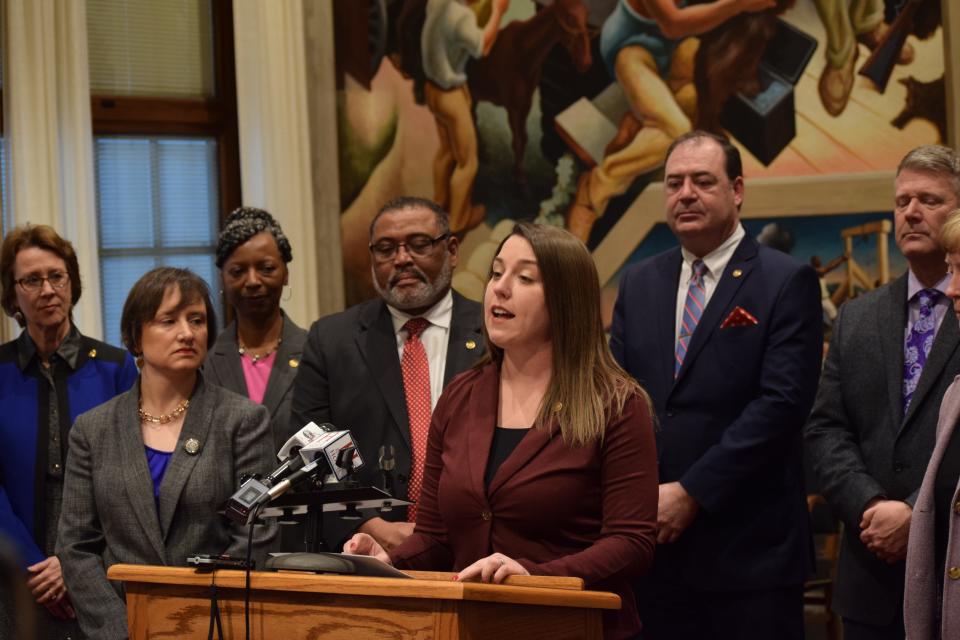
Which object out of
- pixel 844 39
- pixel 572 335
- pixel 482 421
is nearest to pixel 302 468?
pixel 482 421

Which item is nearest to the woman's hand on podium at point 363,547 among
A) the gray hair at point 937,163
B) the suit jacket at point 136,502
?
the suit jacket at point 136,502

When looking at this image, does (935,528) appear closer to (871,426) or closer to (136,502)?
(871,426)

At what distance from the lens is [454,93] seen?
600 centimetres

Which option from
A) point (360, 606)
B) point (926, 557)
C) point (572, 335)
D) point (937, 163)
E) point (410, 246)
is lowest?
point (926, 557)

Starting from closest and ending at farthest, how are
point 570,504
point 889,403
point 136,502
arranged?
point 570,504 → point 136,502 → point 889,403

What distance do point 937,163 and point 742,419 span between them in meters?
0.89

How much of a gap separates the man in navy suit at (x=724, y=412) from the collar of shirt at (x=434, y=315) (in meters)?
0.56

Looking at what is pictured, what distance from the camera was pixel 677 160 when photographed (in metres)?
3.72

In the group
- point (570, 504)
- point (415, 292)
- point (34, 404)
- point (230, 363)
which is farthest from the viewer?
point (230, 363)

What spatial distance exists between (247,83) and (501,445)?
362 cm

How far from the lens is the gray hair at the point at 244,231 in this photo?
4.08 m

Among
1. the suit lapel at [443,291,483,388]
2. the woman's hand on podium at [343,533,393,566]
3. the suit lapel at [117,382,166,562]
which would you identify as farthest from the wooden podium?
the suit lapel at [443,291,483,388]

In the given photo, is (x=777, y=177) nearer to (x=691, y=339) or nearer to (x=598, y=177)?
(x=598, y=177)

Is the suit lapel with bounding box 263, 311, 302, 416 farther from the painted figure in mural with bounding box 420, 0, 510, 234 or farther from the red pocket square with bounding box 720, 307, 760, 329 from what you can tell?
the painted figure in mural with bounding box 420, 0, 510, 234
